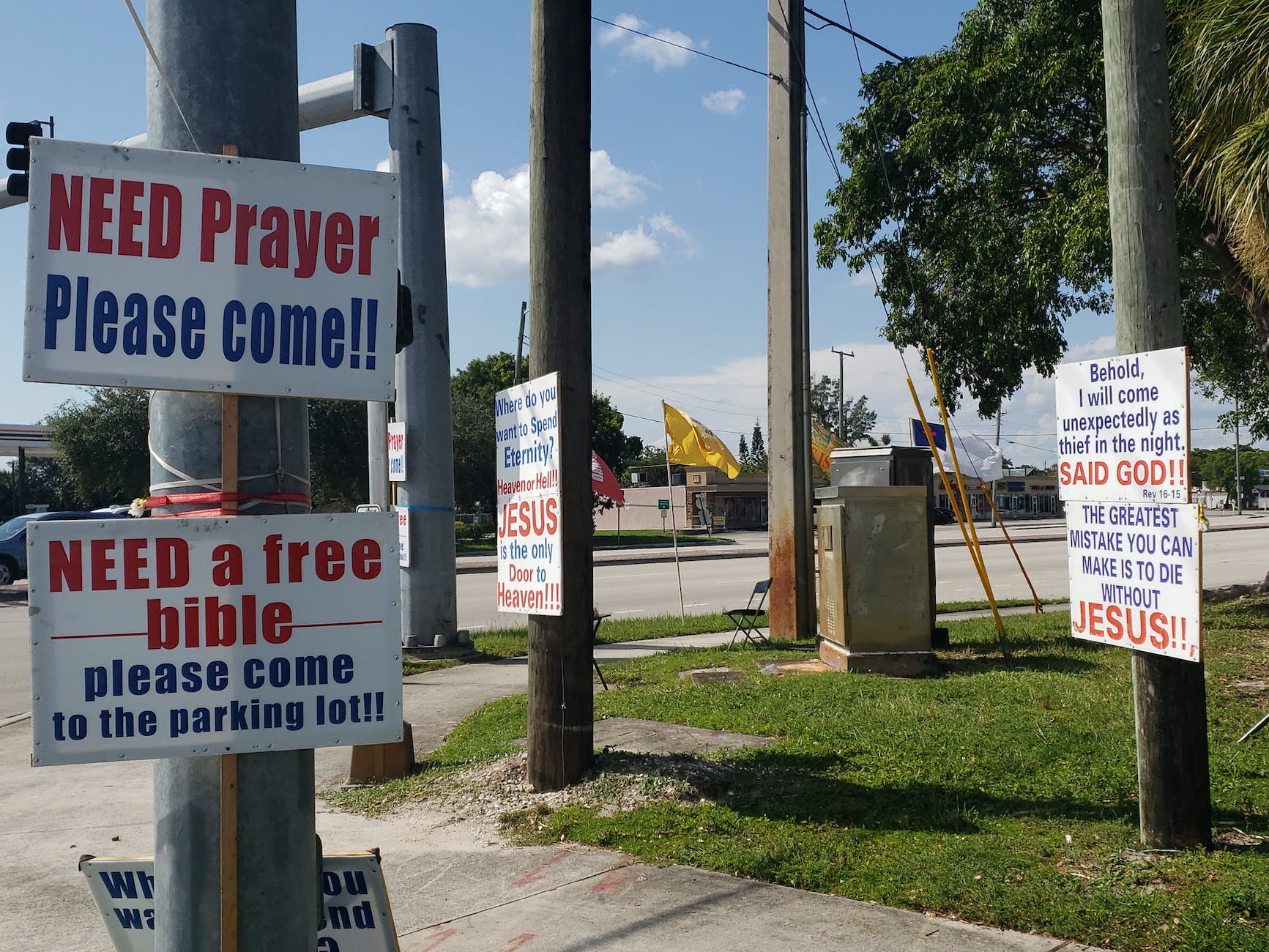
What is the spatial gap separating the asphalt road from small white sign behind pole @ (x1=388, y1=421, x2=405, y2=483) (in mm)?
4429

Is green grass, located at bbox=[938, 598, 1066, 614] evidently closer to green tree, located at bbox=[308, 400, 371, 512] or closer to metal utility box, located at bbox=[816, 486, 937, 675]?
metal utility box, located at bbox=[816, 486, 937, 675]

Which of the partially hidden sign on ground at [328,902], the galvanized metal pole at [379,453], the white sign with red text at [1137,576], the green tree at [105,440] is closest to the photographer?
the partially hidden sign on ground at [328,902]

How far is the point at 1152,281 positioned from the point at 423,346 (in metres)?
8.96

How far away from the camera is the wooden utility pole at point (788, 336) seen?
497 inches

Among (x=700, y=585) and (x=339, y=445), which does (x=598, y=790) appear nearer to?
(x=700, y=585)

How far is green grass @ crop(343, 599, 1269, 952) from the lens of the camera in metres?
4.48

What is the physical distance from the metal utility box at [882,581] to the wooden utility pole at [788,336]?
2243 mm

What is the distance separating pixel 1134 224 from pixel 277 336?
4160 mm

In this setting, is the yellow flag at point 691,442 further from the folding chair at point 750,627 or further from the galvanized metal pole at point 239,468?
the galvanized metal pole at point 239,468

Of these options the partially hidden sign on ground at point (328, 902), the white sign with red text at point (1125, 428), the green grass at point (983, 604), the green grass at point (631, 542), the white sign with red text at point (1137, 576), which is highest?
the white sign with red text at point (1125, 428)

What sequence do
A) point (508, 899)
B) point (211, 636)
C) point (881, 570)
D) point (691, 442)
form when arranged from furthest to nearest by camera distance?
1. point (691, 442)
2. point (881, 570)
3. point (508, 899)
4. point (211, 636)

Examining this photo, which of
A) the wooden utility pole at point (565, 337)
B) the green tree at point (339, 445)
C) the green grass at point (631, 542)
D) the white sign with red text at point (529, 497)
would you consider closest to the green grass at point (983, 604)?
the white sign with red text at point (529, 497)

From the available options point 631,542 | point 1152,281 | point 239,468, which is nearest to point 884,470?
point 1152,281

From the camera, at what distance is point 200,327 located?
2848 mm
